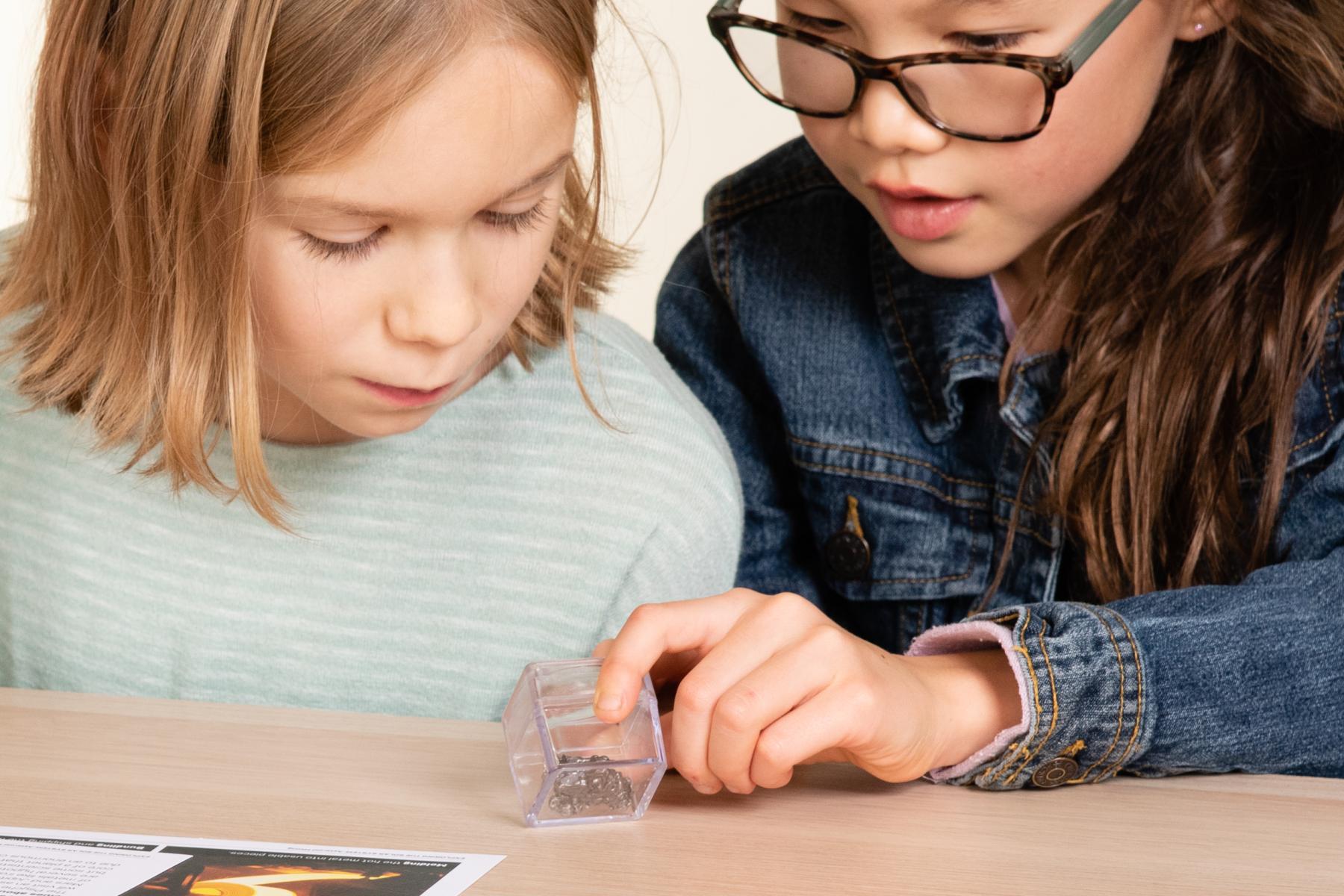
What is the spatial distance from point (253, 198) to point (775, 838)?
0.44 metres

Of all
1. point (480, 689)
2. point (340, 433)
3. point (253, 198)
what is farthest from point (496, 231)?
point (480, 689)

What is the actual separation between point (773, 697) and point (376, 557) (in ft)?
1.54

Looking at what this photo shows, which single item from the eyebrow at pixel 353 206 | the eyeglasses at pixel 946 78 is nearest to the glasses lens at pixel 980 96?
the eyeglasses at pixel 946 78

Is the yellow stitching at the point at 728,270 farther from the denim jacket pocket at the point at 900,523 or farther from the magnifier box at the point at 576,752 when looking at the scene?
the magnifier box at the point at 576,752

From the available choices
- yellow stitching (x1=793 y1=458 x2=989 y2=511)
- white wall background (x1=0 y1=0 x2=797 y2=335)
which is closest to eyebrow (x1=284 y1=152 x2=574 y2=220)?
yellow stitching (x1=793 y1=458 x2=989 y2=511)

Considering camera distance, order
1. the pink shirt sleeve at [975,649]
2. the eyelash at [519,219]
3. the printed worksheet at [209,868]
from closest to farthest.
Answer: the printed worksheet at [209,868]
the pink shirt sleeve at [975,649]
the eyelash at [519,219]

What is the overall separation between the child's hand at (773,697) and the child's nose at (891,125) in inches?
13.5

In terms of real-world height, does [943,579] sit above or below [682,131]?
below

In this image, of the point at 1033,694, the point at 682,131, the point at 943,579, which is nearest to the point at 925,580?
the point at 943,579

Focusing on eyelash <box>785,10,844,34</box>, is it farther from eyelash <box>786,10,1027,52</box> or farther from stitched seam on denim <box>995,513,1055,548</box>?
stitched seam on denim <box>995,513,1055,548</box>

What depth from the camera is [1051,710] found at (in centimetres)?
72

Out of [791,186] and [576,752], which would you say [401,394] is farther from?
[791,186]

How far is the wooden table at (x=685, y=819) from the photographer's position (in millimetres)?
584

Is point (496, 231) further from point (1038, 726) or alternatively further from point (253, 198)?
point (1038, 726)
